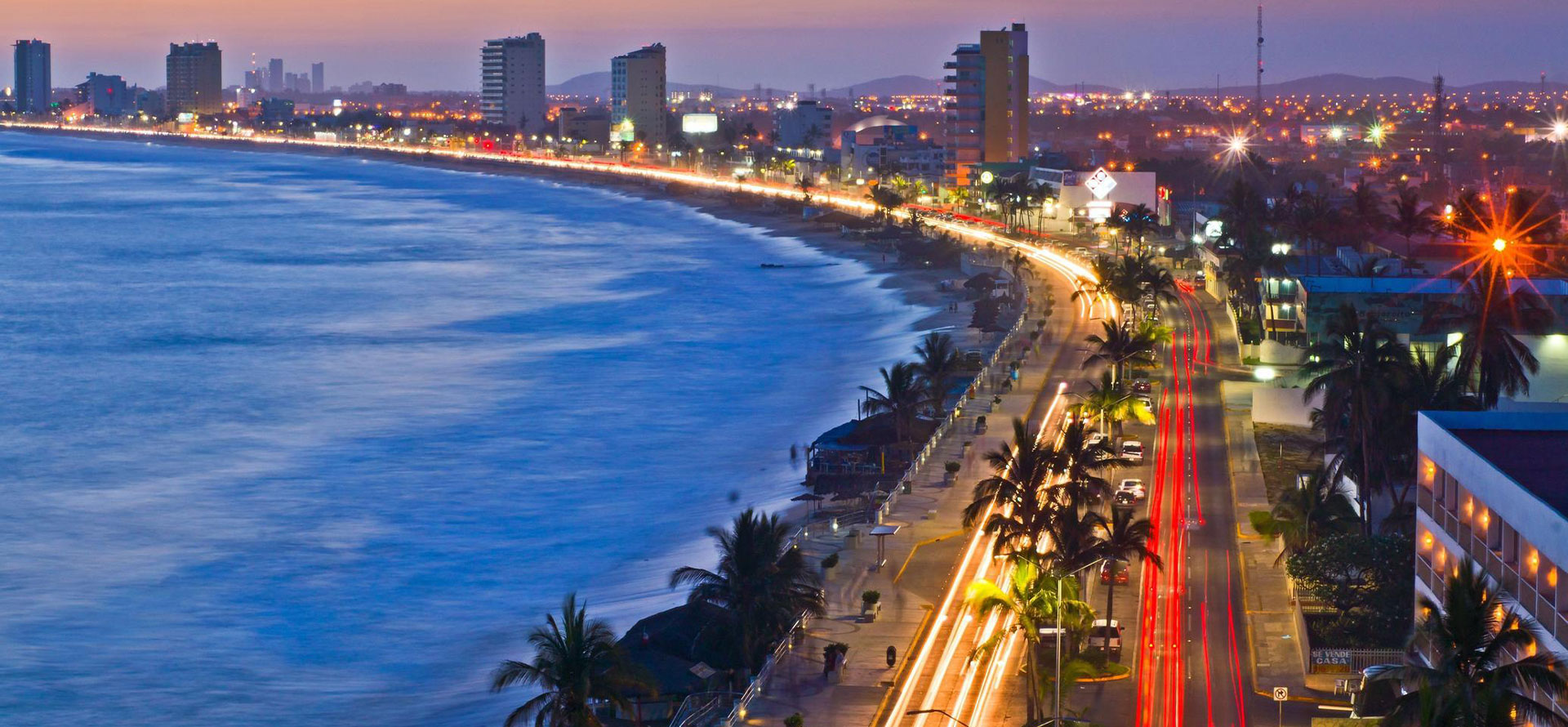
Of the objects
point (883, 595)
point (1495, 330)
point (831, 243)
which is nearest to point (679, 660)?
point (883, 595)

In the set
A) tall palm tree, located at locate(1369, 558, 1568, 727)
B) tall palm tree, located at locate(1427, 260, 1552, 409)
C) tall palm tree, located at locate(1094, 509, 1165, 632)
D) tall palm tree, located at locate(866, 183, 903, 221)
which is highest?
tall palm tree, located at locate(866, 183, 903, 221)

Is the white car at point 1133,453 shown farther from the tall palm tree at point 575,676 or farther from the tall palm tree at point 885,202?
the tall palm tree at point 885,202

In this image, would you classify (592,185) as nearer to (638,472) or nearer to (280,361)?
(280,361)

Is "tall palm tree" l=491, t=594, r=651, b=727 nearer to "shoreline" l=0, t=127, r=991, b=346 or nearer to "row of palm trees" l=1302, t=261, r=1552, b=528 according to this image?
"row of palm trees" l=1302, t=261, r=1552, b=528

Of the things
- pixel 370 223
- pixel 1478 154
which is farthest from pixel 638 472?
pixel 1478 154

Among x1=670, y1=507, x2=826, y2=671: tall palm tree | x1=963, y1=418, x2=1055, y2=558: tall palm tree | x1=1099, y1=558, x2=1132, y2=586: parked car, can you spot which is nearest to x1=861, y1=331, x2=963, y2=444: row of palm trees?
x1=1099, y1=558, x2=1132, y2=586: parked car

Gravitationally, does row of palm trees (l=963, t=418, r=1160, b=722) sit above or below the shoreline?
below

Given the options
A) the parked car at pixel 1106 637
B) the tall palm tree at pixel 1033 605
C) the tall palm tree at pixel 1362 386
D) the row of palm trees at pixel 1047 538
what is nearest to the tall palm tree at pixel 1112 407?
the tall palm tree at pixel 1362 386
